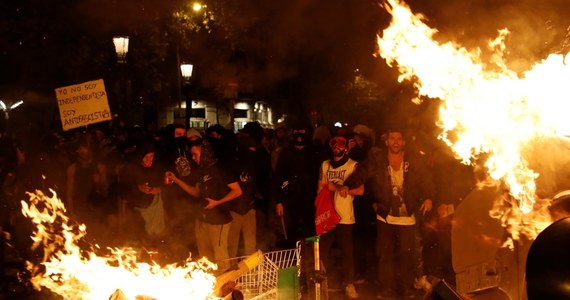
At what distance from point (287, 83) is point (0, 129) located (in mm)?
15787

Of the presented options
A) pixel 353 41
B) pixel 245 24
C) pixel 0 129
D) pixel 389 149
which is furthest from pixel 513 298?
pixel 245 24

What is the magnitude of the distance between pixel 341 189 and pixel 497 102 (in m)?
3.05

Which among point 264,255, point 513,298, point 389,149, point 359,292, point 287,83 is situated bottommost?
point 359,292

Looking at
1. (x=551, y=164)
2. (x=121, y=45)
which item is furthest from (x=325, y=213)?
(x=121, y=45)

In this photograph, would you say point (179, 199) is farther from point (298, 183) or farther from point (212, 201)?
point (298, 183)

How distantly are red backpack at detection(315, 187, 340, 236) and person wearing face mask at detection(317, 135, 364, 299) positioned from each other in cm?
9

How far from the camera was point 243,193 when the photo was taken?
820cm

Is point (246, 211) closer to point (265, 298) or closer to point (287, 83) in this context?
point (265, 298)

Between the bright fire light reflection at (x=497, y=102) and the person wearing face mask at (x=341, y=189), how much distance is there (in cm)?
207

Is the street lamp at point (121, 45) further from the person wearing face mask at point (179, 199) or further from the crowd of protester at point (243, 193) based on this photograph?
the person wearing face mask at point (179, 199)

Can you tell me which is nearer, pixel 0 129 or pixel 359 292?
pixel 359 292

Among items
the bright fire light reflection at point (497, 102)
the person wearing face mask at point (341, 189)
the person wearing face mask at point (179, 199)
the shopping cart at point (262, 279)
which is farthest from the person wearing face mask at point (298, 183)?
the shopping cart at point (262, 279)

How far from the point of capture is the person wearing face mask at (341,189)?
8.09 m

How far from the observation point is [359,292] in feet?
27.2
